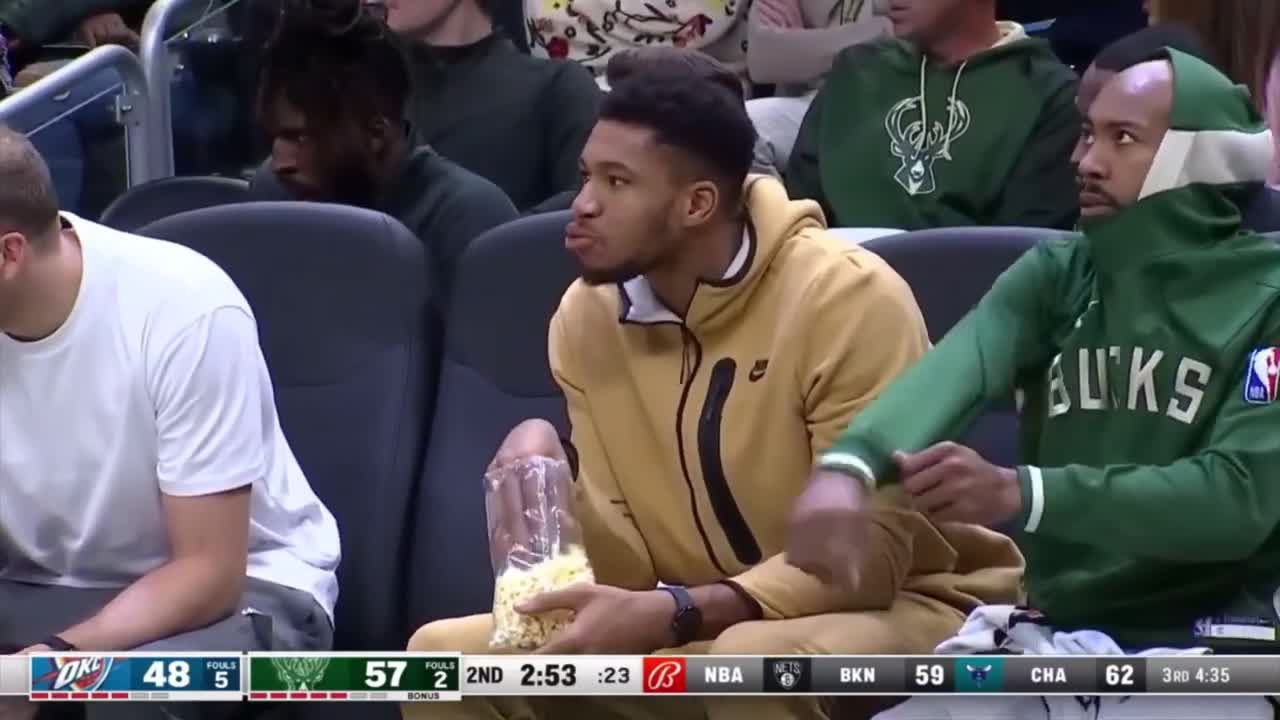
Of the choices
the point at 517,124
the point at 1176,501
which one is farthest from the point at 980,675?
the point at 517,124

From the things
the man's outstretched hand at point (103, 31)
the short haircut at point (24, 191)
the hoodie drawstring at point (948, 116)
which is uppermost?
the short haircut at point (24, 191)

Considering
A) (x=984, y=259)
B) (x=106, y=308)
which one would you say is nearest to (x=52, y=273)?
(x=106, y=308)

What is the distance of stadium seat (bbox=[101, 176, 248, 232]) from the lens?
341 centimetres

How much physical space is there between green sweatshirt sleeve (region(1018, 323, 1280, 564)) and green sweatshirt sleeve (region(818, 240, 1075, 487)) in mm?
102

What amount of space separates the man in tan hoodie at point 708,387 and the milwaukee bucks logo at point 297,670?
0.18 m

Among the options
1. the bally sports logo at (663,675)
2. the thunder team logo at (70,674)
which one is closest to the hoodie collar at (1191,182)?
the bally sports logo at (663,675)

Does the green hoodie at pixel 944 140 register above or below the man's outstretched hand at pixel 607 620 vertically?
above

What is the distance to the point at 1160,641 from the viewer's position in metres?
2.07

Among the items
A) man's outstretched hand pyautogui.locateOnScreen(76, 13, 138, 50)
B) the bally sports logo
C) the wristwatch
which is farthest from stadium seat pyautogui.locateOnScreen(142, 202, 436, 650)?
man's outstretched hand pyautogui.locateOnScreen(76, 13, 138, 50)

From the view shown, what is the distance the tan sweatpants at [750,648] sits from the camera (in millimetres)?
2062

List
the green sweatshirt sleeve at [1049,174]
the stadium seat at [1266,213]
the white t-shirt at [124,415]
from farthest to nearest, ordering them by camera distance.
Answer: the green sweatshirt sleeve at [1049,174]
the stadium seat at [1266,213]
the white t-shirt at [124,415]

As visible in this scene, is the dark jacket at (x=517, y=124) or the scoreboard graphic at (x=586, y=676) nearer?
the scoreboard graphic at (x=586, y=676)

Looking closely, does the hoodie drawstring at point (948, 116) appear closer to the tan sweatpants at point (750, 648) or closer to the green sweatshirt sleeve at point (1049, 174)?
the green sweatshirt sleeve at point (1049, 174)

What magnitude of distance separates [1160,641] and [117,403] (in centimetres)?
115
